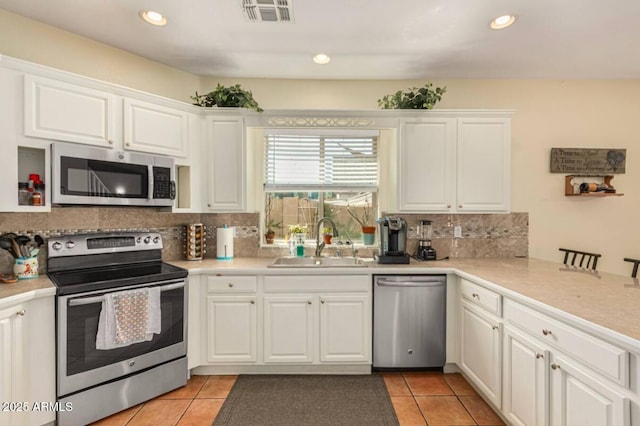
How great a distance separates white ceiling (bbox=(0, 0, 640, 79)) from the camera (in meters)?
2.14

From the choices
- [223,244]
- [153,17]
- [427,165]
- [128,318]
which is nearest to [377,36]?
[427,165]

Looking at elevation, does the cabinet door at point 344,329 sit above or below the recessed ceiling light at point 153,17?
below

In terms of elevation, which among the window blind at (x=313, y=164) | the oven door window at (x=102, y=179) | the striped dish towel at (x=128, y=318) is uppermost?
the window blind at (x=313, y=164)

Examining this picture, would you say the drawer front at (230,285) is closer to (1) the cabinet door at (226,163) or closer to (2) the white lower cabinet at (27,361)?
(1) the cabinet door at (226,163)

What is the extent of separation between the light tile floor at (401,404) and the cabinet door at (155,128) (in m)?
1.90

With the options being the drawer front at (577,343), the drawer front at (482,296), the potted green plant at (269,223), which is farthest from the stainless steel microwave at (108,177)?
the drawer front at (577,343)

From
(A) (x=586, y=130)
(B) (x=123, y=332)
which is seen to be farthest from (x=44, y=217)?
Answer: (A) (x=586, y=130)

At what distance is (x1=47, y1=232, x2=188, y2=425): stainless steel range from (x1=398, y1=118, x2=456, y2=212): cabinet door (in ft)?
6.80

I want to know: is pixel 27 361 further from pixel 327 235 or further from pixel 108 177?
pixel 327 235

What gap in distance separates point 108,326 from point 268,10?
2344 mm

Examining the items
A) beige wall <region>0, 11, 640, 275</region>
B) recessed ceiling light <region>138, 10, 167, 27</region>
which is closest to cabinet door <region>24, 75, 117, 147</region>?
recessed ceiling light <region>138, 10, 167, 27</region>

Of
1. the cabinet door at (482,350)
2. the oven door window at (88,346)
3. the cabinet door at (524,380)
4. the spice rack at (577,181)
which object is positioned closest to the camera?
the cabinet door at (524,380)

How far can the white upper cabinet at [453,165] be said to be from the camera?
2.92m

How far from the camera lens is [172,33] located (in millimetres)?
2459
